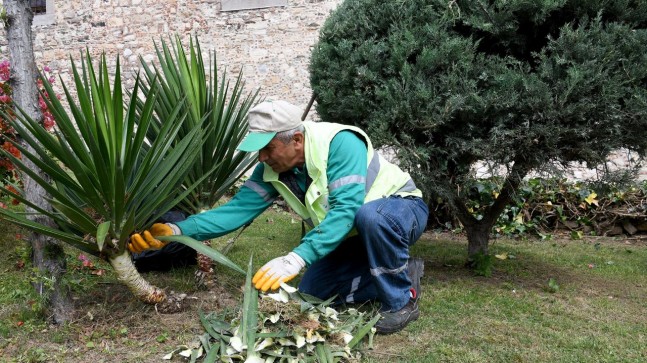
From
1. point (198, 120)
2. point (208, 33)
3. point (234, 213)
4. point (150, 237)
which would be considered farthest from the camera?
point (208, 33)

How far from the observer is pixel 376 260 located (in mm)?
2992

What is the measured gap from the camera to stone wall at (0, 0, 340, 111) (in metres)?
9.49

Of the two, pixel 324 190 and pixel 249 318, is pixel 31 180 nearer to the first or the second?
pixel 249 318

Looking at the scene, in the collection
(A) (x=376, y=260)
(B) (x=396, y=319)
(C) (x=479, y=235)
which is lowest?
(C) (x=479, y=235)

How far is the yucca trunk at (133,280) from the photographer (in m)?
2.72

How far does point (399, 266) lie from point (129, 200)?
139 cm

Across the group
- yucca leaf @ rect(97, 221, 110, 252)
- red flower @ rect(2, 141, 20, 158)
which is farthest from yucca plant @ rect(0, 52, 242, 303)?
red flower @ rect(2, 141, 20, 158)

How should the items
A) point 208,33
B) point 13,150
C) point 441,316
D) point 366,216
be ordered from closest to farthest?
1. point 366,216
2. point 441,316
3. point 13,150
4. point 208,33

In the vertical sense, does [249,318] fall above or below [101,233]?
below

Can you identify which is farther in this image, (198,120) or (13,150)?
(13,150)

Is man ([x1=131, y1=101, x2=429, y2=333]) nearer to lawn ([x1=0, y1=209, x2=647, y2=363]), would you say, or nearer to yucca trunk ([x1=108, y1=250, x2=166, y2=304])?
yucca trunk ([x1=108, y1=250, x2=166, y2=304])

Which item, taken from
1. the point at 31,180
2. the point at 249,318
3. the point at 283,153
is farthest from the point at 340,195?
the point at 31,180

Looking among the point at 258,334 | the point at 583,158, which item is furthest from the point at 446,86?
the point at 258,334

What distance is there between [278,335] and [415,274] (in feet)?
4.27
